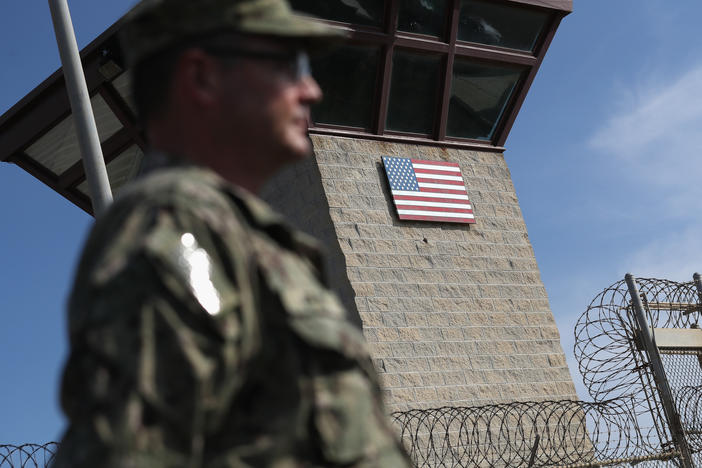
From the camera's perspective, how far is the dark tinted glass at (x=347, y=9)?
42.9 ft

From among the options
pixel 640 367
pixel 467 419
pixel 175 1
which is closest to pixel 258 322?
pixel 175 1

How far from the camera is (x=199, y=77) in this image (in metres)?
1.81

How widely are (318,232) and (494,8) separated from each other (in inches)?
189

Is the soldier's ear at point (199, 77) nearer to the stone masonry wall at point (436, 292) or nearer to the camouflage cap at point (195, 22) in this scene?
the camouflage cap at point (195, 22)

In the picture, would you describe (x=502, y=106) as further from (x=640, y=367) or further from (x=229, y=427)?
(x=229, y=427)

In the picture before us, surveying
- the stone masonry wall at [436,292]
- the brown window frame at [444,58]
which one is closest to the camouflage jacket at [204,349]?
the stone masonry wall at [436,292]

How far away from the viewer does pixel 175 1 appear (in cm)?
184

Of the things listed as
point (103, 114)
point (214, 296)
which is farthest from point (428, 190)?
point (214, 296)

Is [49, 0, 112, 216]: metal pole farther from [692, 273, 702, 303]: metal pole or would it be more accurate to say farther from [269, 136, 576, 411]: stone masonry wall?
[692, 273, 702, 303]: metal pole

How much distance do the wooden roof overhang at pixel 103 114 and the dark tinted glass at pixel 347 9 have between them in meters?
1.39

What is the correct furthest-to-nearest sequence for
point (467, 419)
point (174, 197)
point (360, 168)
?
point (360, 168)
point (467, 419)
point (174, 197)

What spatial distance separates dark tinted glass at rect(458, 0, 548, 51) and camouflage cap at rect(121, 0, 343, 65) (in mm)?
12803

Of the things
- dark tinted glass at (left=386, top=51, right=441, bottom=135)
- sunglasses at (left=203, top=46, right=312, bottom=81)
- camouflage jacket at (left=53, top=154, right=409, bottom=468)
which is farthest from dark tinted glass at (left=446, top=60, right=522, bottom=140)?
camouflage jacket at (left=53, top=154, right=409, bottom=468)

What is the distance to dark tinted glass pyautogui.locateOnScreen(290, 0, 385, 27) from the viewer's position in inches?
514
